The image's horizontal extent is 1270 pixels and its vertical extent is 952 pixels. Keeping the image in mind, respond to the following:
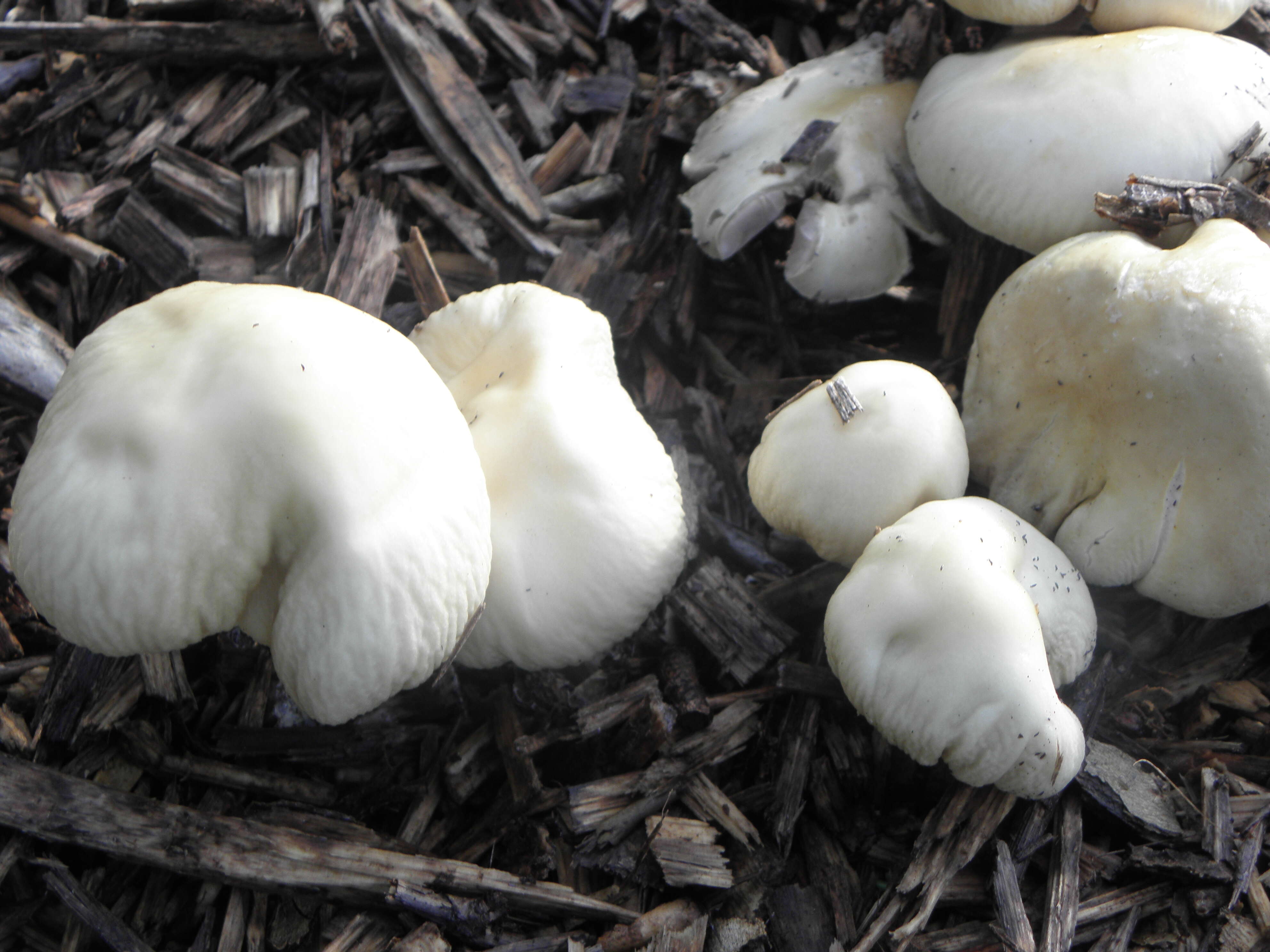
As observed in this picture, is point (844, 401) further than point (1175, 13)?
No

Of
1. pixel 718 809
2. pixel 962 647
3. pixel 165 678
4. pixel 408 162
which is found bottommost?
pixel 718 809

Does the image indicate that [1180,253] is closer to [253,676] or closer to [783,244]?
[783,244]

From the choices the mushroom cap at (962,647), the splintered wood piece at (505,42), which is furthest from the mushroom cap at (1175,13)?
the splintered wood piece at (505,42)

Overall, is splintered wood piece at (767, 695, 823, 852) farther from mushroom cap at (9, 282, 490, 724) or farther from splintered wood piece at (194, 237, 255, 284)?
splintered wood piece at (194, 237, 255, 284)

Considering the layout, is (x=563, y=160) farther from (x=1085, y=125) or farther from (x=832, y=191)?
(x=1085, y=125)

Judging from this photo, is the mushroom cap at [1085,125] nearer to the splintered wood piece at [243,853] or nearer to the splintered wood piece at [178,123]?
the splintered wood piece at [243,853]

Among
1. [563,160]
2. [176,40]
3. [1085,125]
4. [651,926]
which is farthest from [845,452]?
[176,40]
